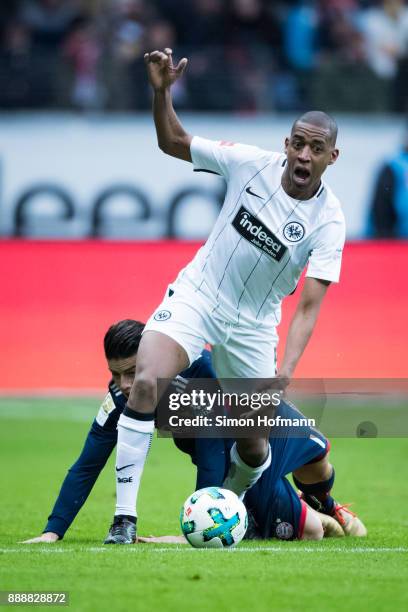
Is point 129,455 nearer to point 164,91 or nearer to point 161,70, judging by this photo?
point 164,91

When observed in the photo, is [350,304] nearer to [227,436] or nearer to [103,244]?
[103,244]

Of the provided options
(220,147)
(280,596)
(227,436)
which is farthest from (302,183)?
(280,596)

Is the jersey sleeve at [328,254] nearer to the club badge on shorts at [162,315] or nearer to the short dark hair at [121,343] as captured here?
the club badge on shorts at [162,315]

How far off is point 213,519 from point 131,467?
516 mm

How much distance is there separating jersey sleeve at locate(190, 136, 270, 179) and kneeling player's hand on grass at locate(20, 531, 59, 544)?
2.11 meters

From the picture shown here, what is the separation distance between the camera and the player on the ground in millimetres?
6273

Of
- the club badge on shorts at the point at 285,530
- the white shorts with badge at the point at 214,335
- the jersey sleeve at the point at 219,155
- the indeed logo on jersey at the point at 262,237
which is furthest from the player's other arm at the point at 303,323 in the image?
the club badge on shorts at the point at 285,530

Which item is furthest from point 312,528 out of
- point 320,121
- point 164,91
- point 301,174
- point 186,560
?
point 164,91

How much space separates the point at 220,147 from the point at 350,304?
18.5 feet

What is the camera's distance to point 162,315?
21.6 ft

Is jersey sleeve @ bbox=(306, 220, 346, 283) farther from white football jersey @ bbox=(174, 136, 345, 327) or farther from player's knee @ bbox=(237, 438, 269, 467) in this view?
player's knee @ bbox=(237, 438, 269, 467)

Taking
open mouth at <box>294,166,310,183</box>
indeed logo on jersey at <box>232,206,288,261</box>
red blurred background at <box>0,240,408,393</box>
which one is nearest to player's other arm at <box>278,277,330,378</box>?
indeed logo on jersey at <box>232,206,288,261</box>

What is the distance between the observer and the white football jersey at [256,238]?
265 inches

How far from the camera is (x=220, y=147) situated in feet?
22.4
